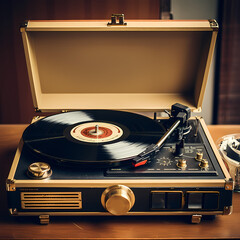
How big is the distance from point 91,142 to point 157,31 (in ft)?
1.99

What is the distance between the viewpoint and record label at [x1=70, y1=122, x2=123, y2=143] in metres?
1.44

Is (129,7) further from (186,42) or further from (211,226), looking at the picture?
(211,226)

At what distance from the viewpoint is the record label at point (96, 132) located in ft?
4.74

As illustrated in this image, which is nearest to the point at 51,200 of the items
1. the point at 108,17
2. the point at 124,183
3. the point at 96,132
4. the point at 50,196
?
the point at 50,196

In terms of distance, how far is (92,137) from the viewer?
146cm

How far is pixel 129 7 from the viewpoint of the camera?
2.34 metres

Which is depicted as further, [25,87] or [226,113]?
[226,113]

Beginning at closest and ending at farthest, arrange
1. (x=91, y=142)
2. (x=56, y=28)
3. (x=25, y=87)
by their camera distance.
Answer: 1. (x=91, y=142)
2. (x=56, y=28)
3. (x=25, y=87)

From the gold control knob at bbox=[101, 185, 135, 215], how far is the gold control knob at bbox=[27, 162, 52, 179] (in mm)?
196

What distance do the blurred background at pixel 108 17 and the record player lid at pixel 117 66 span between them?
0.70m

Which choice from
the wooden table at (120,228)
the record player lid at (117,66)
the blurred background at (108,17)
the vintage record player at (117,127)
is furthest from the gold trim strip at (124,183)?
the blurred background at (108,17)

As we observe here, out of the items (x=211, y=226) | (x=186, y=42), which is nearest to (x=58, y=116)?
(x=186, y=42)

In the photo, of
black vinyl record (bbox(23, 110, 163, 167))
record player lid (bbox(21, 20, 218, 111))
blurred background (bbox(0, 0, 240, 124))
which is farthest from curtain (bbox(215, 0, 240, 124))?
black vinyl record (bbox(23, 110, 163, 167))

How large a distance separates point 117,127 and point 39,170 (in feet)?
1.55
